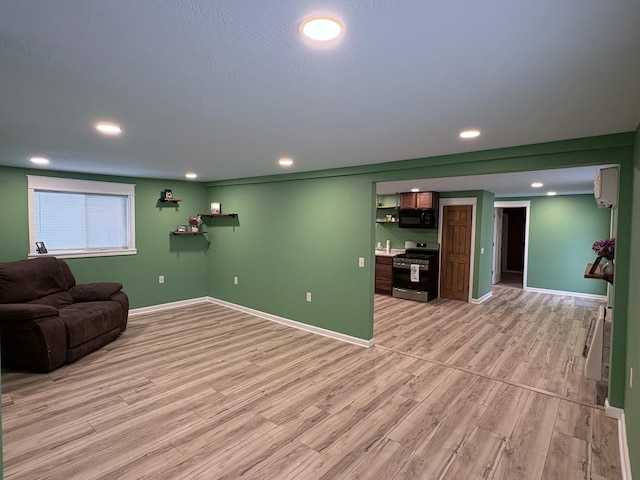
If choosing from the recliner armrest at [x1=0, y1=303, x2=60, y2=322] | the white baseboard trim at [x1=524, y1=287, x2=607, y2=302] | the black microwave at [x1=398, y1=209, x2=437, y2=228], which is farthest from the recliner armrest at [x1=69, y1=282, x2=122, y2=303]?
the white baseboard trim at [x1=524, y1=287, x2=607, y2=302]

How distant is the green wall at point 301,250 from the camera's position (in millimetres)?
4293

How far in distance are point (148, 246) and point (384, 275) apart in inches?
185

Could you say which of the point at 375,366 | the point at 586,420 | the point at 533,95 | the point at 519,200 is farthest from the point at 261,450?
the point at 519,200

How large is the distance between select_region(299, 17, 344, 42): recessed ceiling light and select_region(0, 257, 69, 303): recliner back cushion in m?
4.48

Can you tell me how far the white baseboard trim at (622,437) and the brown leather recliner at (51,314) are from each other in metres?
4.78

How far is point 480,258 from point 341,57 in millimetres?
6209

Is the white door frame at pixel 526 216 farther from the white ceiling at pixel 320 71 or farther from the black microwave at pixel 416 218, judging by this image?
the white ceiling at pixel 320 71

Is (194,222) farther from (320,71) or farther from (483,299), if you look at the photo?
(483,299)

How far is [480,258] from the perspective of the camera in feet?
21.8

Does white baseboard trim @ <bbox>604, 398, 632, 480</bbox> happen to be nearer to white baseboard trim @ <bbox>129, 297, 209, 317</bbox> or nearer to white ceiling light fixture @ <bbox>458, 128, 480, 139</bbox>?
white ceiling light fixture @ <bbox>458, 128, 480, 139</bbox>

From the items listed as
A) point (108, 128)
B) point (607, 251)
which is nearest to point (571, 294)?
point (607, 251)

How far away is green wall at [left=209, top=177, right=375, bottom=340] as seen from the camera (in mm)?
→ 4293

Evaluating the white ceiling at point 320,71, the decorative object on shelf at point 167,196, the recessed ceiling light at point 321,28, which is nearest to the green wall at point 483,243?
the white ceiling at point 320,71

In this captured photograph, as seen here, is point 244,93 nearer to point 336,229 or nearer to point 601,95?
point 601,95
